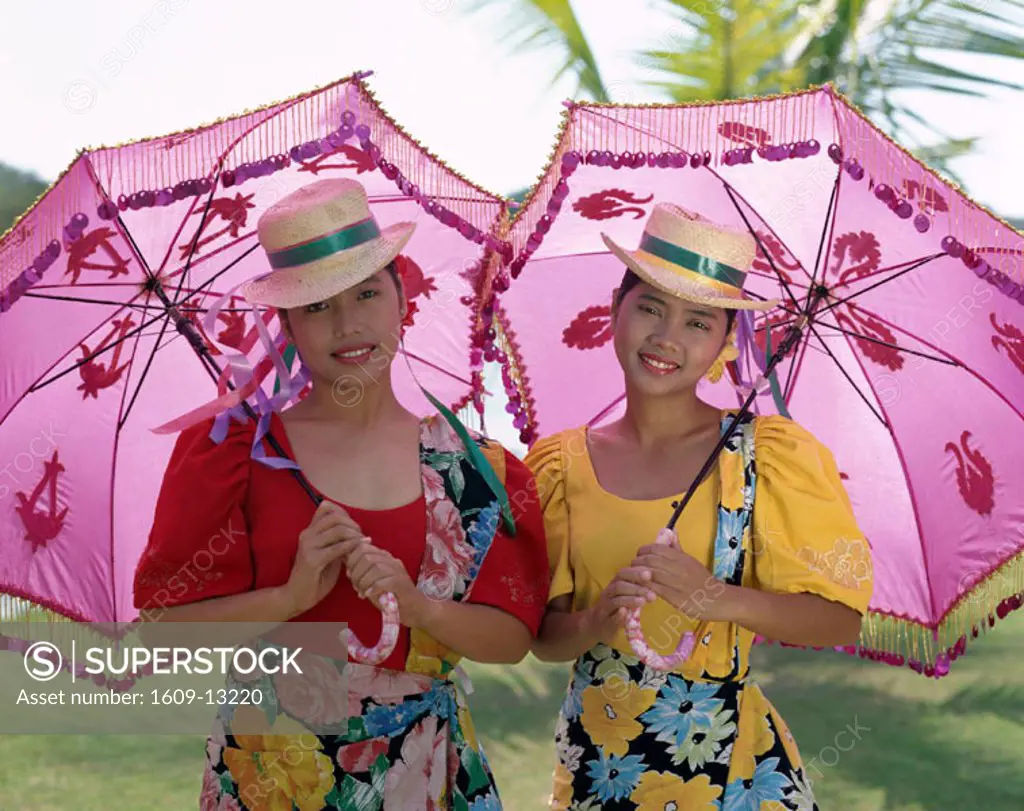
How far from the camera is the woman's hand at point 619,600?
7.16ft

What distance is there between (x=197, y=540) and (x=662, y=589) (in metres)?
0.79

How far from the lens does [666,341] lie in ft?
7.95

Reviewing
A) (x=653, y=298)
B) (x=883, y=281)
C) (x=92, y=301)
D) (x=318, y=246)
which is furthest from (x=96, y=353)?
(x=883, y=281)

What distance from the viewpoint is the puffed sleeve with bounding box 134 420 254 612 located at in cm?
209

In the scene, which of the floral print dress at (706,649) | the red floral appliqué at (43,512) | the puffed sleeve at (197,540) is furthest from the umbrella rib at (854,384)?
the red floral appliqué at (43,512)

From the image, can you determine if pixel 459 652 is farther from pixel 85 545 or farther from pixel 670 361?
pixel 85 545

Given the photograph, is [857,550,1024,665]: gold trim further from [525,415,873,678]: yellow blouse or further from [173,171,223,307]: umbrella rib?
[173,171,223,307]: umbrella rib

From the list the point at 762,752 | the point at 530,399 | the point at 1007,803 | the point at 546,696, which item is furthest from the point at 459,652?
the point at 546,696

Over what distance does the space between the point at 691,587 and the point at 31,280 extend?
51.7 inches

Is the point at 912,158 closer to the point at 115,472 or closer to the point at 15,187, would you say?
the point at 115,472

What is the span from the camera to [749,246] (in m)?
2.52

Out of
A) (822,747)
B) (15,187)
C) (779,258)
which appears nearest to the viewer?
(779,258)

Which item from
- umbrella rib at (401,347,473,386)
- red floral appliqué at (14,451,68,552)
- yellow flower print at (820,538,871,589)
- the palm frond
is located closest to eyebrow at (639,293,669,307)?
yellow flower print at (820,538,871,589)

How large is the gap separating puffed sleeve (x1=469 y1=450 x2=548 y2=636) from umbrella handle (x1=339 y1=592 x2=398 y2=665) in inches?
7.5
